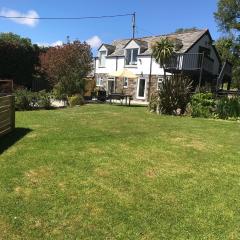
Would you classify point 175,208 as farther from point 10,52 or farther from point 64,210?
point 10,52

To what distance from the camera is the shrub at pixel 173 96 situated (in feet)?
65.9

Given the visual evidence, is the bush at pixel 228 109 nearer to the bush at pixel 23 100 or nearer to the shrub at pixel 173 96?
the shrub at pixel 173 96

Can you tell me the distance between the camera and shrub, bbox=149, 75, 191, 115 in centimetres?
2008

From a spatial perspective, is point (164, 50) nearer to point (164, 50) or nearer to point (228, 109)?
point (164, 50)

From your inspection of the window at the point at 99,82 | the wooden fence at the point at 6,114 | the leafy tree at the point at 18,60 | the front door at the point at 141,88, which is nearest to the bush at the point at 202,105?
the wooden fence at the point at 6,114

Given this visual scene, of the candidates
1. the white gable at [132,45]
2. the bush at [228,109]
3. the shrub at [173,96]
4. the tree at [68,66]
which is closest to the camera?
the bush at [228,109]

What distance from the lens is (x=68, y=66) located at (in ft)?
94.3

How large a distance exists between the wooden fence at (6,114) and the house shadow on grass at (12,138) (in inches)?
6.3

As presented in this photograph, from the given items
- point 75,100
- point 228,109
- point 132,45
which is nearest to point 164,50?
point 132,45

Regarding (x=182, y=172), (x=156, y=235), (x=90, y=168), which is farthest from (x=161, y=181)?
(x=156, y=235)

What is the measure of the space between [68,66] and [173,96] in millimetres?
11170

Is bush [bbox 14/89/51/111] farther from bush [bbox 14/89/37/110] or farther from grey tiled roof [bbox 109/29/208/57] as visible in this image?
grey tiled roof [bbox 109/29/208/57]

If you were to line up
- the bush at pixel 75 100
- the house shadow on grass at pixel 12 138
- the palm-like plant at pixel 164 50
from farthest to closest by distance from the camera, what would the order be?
the palm-like plant at pixel 164 50 → the bush at pixel 75 100 → the house shadow on grass at pixel 12 138

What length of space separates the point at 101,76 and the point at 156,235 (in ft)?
117
